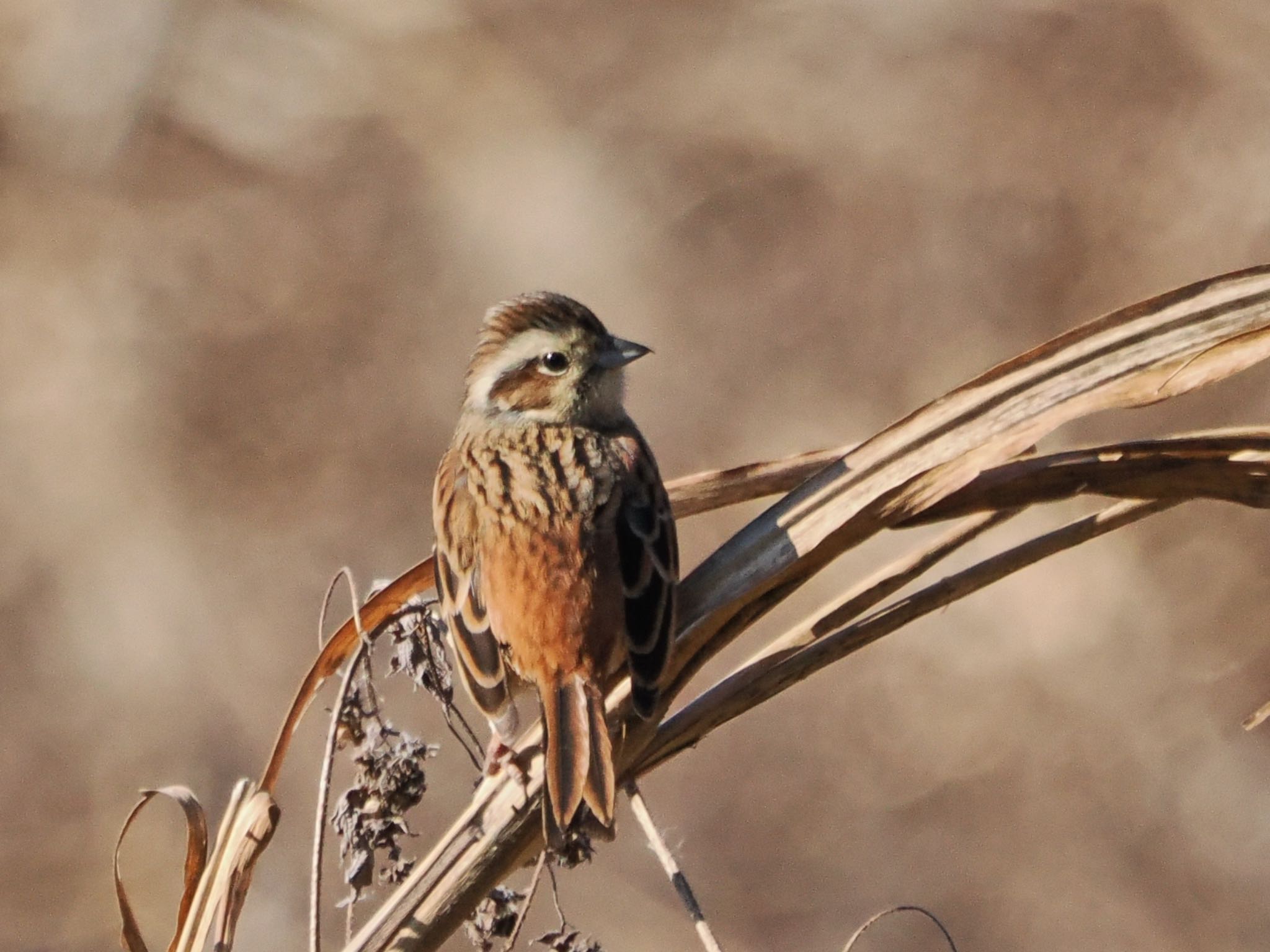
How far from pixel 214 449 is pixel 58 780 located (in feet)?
4.22

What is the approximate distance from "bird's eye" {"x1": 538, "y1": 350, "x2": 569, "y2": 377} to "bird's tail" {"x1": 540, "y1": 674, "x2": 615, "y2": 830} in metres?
1.21

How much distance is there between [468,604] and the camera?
357 centimetres

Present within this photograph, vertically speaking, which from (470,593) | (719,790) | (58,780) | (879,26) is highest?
(879,26)

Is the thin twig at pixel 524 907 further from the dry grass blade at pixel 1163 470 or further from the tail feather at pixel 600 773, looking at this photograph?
the dry grass blade at pixel 1163 470

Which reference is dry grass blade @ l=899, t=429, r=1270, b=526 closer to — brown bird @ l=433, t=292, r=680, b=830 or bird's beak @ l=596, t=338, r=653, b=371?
brown bird @ l=433, t=292, r=680, b=830

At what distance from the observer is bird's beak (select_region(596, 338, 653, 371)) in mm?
4277

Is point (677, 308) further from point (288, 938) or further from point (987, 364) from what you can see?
point (288, 938)

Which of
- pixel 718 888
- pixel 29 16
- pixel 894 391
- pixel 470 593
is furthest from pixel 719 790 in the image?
pixel 29 16

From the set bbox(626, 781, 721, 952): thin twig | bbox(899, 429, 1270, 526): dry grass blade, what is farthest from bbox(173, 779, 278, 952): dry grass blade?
bbox(899, 429, 1270, 526): dry grass blade

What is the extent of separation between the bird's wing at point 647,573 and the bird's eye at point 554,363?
1.20ft

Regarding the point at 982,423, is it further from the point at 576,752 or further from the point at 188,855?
the point at 188,855

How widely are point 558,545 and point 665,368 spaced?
9.75 ft

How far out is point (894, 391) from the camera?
20.5ft

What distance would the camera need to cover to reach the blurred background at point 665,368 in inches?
234
